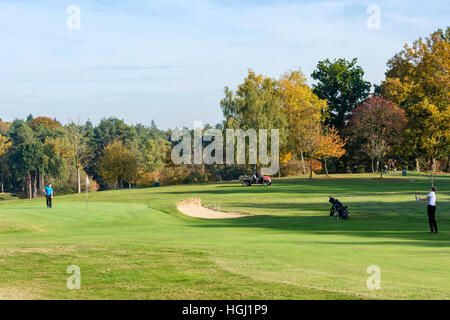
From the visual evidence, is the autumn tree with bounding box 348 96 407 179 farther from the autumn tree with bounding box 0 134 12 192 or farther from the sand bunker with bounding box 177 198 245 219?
the autumn tree with bounding box 0 134 12 192

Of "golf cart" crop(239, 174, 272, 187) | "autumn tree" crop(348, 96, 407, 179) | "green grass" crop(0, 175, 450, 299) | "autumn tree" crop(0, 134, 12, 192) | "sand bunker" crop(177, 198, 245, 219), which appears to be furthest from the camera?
"autumn tree" crop(0, 134, 12, 192)

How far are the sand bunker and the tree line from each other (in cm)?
3512

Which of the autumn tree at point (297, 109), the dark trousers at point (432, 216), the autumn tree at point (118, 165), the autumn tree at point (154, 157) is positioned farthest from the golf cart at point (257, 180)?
the autumn tree at point (118, 165)

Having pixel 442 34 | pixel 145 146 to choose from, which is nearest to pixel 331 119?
pixel 442 34

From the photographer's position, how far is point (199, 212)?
40.0 metres

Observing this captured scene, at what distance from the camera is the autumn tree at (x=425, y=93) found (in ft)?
256

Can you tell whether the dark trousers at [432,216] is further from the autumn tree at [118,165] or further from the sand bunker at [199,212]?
the autumn tree at [118,165]

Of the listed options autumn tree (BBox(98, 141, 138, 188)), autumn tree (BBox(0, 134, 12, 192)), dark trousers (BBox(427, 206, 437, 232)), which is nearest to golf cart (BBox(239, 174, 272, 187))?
dark trousers (BBox(427, 206, 437, 232))

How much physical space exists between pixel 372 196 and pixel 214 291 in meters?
42.5

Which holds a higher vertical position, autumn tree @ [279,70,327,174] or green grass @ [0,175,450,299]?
autumn tree @ [279,70,327,174]

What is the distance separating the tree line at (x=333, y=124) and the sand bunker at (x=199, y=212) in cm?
3512

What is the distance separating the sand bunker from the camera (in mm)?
38150

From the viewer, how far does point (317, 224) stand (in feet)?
97.6
